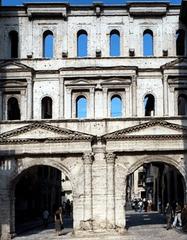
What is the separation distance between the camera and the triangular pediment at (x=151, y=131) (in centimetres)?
3095

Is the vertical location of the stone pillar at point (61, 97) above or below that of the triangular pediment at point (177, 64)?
below

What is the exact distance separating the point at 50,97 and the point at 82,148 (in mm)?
4305

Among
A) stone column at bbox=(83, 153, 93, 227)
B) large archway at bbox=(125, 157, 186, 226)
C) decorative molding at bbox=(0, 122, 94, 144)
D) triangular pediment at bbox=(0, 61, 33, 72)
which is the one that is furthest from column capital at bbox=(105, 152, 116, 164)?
triangular pediment at bbox=(0, 61, 33, 72)

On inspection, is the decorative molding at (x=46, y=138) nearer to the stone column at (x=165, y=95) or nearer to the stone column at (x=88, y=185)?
the stone column at (x=88, y=185)

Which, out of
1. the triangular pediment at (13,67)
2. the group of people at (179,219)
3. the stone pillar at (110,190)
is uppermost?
the triangular pediment at (13,67)

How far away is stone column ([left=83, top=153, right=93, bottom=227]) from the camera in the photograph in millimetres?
30688

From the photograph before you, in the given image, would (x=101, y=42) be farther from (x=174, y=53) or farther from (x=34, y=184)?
(x=34, y=184)

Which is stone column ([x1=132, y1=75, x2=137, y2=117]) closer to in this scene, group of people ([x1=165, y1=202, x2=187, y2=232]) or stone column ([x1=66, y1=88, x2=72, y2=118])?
stone column ([x1=66, y1=88, x2=72, y2=118])

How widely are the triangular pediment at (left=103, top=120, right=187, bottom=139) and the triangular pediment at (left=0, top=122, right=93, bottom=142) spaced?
165cm

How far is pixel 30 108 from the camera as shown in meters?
33.0

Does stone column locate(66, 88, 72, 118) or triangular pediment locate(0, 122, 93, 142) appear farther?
stone column locate(66, 88, 72, 118)

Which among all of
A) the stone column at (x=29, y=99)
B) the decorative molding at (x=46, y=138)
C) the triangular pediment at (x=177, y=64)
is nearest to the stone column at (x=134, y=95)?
the triangular pediment at (x=177, y=64)

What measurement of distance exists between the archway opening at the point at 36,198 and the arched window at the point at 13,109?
11.8 ft

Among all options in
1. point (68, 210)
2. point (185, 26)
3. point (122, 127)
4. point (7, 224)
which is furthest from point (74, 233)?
point (68, 210)
